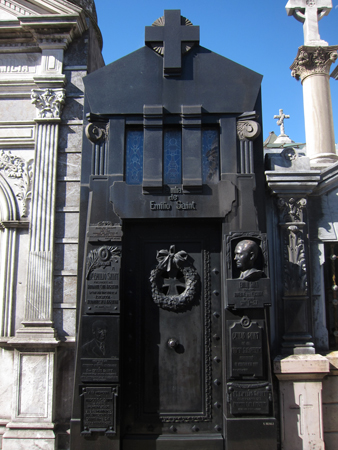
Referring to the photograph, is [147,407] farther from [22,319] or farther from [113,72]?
[113,72]

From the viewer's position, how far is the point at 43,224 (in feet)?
22.1

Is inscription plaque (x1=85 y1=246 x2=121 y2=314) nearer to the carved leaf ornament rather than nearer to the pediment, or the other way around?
the carved leaf ornament

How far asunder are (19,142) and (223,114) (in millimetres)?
3655

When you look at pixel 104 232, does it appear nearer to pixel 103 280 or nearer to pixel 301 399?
pixel 103 280

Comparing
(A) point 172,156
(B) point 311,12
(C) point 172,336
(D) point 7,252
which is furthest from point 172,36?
(B) point 311,12

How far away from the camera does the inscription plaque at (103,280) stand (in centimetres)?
579

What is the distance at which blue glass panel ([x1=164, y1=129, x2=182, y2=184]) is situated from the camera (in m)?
6.32

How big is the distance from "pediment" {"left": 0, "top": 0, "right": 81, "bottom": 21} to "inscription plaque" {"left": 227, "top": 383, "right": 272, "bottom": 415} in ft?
22.8

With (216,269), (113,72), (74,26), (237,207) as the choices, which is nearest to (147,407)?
(216,269)

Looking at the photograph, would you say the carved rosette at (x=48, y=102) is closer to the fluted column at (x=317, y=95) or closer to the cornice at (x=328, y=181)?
the cornice at (x=328, y=181)

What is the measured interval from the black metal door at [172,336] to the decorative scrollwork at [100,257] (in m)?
0.33

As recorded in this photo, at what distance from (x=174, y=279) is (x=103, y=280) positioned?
1116mm

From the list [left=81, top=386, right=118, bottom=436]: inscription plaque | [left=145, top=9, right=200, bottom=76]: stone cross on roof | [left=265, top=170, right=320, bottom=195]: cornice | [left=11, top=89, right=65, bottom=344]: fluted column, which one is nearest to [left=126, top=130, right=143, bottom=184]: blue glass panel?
[left=145, top=9, right=200, bottom=76]: stone cross on roof

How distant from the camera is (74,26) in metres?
7.16
